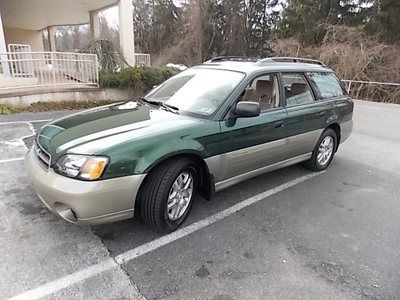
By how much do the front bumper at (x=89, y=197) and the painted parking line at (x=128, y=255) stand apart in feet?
1.05

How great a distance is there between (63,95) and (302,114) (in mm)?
7268

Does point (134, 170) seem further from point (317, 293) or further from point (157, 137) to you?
point (317, 293)

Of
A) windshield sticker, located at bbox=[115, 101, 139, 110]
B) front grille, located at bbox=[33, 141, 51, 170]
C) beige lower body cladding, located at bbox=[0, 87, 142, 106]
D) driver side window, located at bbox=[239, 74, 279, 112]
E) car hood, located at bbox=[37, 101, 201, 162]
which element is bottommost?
beige lower body cladding, located at bbox=[0, 87, 142, 106]

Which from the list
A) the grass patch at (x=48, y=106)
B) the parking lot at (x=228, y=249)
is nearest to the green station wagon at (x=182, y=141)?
the parking lot at (x=228, y=249)

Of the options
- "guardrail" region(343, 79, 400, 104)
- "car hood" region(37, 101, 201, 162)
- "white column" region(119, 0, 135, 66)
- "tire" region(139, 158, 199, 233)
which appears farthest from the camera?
"guardrail" region(343, 79, 400, 104)

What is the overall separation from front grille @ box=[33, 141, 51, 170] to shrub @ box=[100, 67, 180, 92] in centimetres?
732

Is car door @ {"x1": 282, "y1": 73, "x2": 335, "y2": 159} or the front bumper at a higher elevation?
car door @ {"x1": 282, "y1": 73, "x2": 335, "y2": 159}

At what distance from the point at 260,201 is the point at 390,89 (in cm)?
1212

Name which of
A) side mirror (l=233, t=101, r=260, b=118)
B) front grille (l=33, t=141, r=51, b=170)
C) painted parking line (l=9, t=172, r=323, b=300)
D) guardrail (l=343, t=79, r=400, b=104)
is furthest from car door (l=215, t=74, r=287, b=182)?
guardrail (l=343, t=79, r=400, b=104)

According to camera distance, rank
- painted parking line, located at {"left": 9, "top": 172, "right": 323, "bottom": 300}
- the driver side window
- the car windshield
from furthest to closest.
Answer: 1. the driver side window
2. the car windshield
3. painted parking line, located at {"left": 9, "top": 172, "right": 323, "bottom": 300}

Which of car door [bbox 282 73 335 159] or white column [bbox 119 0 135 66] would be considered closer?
car door [bbox 282 73 335 159]

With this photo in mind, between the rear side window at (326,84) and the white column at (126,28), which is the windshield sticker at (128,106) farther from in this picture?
the white column at (126,28)

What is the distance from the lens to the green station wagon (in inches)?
98.2

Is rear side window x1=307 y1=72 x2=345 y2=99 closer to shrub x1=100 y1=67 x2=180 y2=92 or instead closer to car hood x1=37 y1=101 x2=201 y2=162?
car hood x1=37 y1=101 x2=201 y2=162
